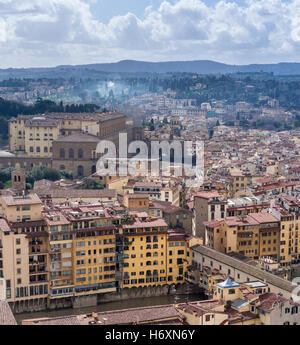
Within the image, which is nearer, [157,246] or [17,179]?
[157,246]

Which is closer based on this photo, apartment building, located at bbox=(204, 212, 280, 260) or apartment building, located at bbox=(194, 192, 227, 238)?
apartment building, located at bbox=(204, 212, 280, 260)

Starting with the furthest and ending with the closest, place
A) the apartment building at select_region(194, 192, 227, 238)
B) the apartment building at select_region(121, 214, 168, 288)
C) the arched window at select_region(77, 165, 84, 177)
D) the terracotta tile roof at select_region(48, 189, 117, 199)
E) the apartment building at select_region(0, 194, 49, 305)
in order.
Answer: the arched window at select_region(77, 165, 84, 177), the terracotta tile roof at select_region(48, 189, 117, 199), the apartment building at select_region(194, 192, 227, 238), the apartment building at select_region(121, 214, 168, 288), the apartment building at select_region(0, 194, 49, 305)

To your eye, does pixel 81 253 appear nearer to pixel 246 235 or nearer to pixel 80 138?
pixel 246 235

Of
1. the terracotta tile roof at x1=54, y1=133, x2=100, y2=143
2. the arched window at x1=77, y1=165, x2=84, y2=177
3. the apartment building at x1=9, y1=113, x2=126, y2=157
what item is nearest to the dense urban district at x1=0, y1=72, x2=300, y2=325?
the arched window at x1=77, y1=165, x2=84, y2=177

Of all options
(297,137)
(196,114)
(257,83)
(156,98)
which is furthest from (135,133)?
(257,83)

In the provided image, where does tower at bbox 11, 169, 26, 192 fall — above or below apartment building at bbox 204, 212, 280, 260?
above

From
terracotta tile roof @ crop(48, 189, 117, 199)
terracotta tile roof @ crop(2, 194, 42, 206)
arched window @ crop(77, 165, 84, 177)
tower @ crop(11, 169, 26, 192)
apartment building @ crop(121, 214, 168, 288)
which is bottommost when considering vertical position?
arched window @ crop(77, 165, 84, 177)

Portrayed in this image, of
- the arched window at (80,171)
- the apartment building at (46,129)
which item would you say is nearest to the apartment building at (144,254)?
the arched window at (80,171)

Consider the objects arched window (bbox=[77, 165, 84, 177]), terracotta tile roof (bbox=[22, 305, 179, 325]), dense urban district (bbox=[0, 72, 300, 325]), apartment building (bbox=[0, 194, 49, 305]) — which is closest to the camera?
terracotta tile roof (bbox=[22, 305, 179, 325])

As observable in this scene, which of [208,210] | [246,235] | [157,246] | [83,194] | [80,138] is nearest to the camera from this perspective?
[157,246]

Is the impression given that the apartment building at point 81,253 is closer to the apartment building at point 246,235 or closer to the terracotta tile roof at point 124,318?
the apartment building at point 246,235

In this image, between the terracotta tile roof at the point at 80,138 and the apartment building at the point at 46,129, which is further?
the apartment building at the point at 46,129

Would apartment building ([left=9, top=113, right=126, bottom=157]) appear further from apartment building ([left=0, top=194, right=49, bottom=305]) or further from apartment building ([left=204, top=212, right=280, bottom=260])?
apartment building ([left=0, top=194, right=49, bottom=305])

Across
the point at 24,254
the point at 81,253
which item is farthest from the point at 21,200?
the point at 81,253
